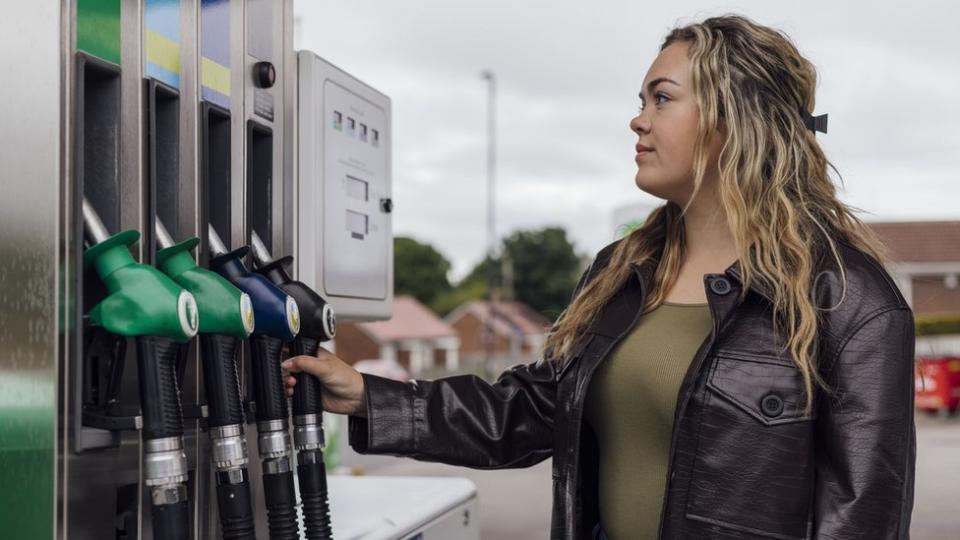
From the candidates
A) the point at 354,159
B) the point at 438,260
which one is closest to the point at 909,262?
the point at 354,159

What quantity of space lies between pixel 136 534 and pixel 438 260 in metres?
84.5

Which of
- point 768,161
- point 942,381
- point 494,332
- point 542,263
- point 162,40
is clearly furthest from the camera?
point 542,263

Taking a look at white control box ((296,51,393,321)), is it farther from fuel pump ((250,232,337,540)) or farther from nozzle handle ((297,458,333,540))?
nozzle handle ((297,458,333,540))

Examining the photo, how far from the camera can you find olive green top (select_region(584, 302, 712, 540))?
225 cm

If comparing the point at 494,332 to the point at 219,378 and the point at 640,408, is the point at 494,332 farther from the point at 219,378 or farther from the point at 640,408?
the point at 219,378

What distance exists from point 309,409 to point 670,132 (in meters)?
0.93

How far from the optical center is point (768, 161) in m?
2.34

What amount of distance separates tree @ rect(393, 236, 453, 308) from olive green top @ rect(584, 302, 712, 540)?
8140 cm

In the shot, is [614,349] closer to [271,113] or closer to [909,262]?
[271,113]

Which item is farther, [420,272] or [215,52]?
[420,272]

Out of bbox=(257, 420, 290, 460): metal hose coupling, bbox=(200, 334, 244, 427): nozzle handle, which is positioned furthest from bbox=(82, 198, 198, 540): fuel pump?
bbox=(257, 420, 290, 460): metal hose coupling

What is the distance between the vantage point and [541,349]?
2.65 metres

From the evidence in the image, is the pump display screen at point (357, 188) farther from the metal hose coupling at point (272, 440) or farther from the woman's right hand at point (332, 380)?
the metal hose coupling at point (272, 440)

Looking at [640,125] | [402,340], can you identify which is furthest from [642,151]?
[402,340]
